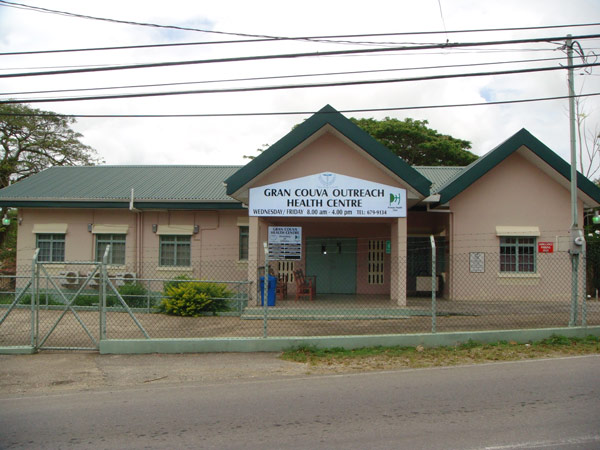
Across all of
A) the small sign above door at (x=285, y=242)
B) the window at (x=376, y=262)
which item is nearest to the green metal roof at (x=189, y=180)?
the small sign above door at (x=285, y=242)

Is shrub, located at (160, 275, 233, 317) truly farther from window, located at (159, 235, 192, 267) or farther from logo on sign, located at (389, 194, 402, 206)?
logo on sign, located at (389, 194, 402, 206)

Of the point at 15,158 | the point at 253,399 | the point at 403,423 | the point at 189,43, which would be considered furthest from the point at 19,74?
the point at 15,158

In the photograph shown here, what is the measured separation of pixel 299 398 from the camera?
6871 millimetres

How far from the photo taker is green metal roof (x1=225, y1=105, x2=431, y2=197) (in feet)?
47.2

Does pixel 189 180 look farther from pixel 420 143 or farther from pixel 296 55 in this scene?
pixel 420 143

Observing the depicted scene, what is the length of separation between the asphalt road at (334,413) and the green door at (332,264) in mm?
10504

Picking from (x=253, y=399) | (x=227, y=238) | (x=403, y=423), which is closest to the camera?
(x=403, y=423)

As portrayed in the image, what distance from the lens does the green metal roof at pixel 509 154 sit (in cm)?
1569

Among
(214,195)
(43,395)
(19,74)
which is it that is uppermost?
(19,74)

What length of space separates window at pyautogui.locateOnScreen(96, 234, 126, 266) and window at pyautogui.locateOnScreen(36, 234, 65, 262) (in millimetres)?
1285

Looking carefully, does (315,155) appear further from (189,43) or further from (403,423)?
(403,423)

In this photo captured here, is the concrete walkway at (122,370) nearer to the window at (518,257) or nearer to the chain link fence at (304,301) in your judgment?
the chain link fence at (304,301)

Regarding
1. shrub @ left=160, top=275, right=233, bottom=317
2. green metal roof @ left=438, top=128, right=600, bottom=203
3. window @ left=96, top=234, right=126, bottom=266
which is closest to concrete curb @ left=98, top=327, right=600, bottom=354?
shrub @ left=160, top=275, right=233, bottom=317

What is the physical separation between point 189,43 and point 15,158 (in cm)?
2656
